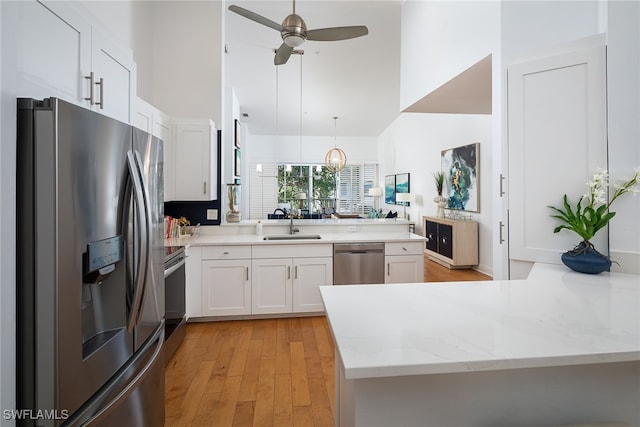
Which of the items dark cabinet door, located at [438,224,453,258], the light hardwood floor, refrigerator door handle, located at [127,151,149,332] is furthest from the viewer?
dark cabinet door, located at [438,224,453,258]

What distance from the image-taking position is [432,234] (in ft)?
20.9

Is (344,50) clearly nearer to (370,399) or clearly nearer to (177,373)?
(177,373)

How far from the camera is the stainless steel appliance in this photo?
101 inches

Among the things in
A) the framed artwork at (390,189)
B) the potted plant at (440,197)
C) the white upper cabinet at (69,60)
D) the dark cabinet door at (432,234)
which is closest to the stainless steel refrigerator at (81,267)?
the white upper cabinet at (69,60)

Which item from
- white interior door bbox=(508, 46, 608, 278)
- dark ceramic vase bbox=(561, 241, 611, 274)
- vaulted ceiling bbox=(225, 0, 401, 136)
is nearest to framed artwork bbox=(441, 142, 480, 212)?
vaulted ceiling bbox=(225, 0, 401, 136)

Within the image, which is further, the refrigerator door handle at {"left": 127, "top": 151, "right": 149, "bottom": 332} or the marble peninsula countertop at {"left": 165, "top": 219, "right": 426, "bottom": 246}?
the marble peninsula countertop at {"left": 165, "top": 219, "right": 426, "bottom": 246}

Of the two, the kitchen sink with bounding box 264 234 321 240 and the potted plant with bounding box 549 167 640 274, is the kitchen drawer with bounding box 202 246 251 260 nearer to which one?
the kitchen sink with bounding box 264 234 321 240

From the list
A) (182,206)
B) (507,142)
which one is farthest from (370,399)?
(182,206)

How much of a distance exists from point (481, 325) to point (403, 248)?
2.53 m

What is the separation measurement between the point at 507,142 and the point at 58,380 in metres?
2.41

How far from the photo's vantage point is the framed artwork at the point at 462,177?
541cm

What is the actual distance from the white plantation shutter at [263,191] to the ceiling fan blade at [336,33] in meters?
7.56

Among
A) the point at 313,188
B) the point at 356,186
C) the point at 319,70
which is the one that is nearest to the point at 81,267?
the point at 319,70

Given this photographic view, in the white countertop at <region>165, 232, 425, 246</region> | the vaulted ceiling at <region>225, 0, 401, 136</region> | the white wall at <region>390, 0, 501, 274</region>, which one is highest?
the vaulted ceiling at <region>225, 0, 401, 136</region>
